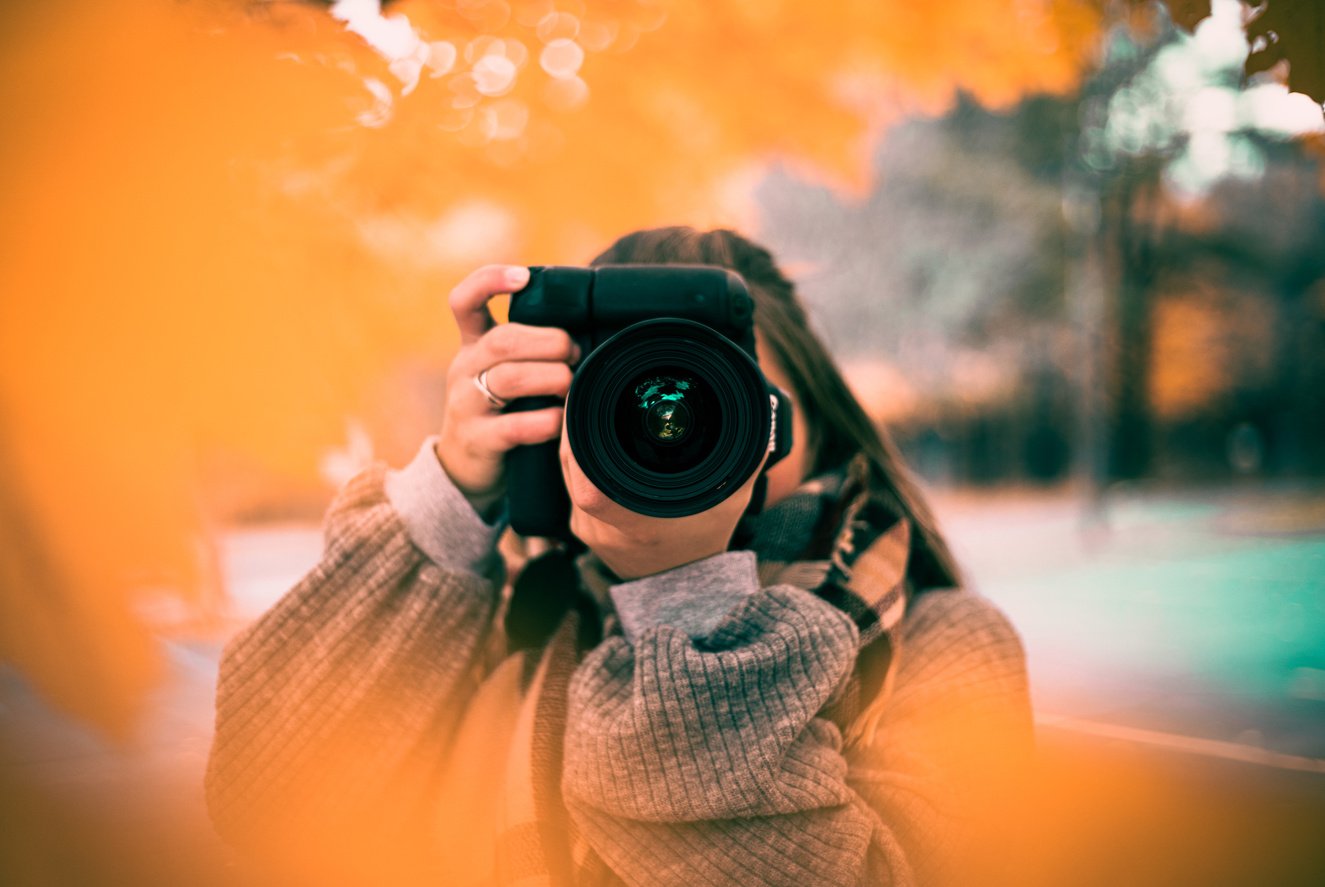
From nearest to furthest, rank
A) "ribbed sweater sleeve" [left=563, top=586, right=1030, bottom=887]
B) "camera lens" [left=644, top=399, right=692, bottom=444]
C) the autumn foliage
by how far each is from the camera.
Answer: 1. "ribbed sweater sleeve" [left=563, top=586, right=1030, bottom=887]
2. "camera lens" [left=644, top=399, right=692, bottom=444]
3. the autumn foliage

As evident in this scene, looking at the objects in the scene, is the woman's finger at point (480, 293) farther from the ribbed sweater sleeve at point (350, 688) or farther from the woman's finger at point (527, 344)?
the ribbed sweater sleeve at point (350, 688)

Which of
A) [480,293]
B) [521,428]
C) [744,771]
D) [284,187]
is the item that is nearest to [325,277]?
[284,187]

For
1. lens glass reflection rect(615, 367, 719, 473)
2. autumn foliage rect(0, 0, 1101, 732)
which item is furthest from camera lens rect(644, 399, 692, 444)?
autumn foliage rect(0, 0, 1101, 732)

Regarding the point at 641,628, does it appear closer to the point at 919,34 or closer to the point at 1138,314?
the point at 919,34

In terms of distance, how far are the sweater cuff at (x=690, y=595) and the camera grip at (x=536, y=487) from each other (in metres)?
0.11

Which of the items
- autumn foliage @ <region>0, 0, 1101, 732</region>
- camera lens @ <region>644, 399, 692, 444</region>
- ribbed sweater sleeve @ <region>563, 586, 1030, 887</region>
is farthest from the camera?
autumn foliage @ <region>0, 0, 1101, 732</region>

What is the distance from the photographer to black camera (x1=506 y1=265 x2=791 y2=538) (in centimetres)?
86

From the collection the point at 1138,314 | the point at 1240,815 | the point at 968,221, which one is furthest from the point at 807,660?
the point at 1138,314

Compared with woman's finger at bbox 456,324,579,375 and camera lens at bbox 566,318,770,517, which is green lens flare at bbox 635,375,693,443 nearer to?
camera lens at bbox 566,318,770,517

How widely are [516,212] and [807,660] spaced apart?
121 cm

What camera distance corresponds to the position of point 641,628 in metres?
0.88

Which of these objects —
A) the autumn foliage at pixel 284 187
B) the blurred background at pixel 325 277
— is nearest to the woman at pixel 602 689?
the blurred background at pixel 325 277

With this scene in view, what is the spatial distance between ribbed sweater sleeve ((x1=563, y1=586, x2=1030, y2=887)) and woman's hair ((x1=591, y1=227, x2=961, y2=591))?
0.95 ft

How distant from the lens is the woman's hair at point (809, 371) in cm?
108
